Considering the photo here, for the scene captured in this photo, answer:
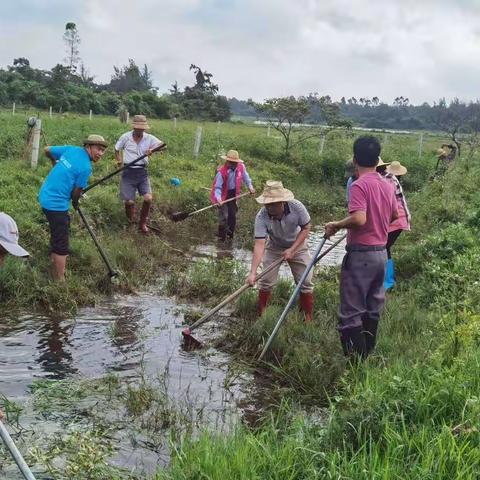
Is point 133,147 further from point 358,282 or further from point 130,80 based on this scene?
point 130,80

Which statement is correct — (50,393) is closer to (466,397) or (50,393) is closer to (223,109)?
(466,397)

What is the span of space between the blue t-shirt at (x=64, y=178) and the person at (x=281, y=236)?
2.16 metres

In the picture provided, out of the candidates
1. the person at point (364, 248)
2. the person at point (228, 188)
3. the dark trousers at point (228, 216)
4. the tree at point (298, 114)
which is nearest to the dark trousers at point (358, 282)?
the person at point (364, 248)

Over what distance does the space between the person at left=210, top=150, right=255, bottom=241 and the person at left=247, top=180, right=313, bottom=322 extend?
411 centimetres

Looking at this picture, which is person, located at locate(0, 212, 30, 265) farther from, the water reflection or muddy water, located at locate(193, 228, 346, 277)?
muddy water, located at locate(193, 228, 346, 277)

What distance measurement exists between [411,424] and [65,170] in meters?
4.85

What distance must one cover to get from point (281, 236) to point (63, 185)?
2.57 meters

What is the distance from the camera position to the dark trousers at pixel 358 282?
190 inches

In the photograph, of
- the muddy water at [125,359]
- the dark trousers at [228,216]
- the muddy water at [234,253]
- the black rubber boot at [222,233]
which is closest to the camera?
the muddy water at [125,359]

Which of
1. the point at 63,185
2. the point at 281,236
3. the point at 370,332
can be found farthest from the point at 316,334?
the point at 63,185

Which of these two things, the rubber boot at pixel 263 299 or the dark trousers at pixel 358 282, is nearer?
the dark trousers at pixel 358 282

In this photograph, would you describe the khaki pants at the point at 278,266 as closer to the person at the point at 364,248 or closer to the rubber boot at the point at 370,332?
the rubber boot at the point at 370,332

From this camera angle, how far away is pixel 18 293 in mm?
6613

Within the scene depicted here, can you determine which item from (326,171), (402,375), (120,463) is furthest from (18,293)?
(326,171)
